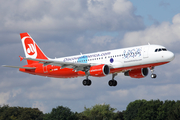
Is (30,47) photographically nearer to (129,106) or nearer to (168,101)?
(168,101)

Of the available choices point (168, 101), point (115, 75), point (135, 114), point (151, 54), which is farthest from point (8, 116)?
point (151, 54)

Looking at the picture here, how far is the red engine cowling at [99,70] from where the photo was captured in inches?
2803

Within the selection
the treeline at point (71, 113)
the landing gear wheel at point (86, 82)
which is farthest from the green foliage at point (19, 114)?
the landing gear wheel at point (86, 82)

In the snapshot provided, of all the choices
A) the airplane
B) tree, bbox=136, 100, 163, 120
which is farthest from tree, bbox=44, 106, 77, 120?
the airplane

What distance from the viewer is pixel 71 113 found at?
16912 centimetres

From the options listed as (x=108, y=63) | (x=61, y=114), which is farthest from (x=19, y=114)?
(x=108, y=63)

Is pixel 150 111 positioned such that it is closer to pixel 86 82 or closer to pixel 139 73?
pixel 139 73

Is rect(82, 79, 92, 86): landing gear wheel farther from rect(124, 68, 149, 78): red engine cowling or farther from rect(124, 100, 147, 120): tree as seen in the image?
rect(124, 100, 147, 120): tree

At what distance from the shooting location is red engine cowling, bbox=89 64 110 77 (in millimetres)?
71188

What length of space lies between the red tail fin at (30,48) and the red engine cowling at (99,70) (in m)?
18.3

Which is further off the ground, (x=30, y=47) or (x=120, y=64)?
(x=30, y=47)

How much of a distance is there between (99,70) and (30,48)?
23916 mm

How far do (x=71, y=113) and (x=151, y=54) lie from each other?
105154 mm

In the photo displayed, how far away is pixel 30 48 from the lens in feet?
291
